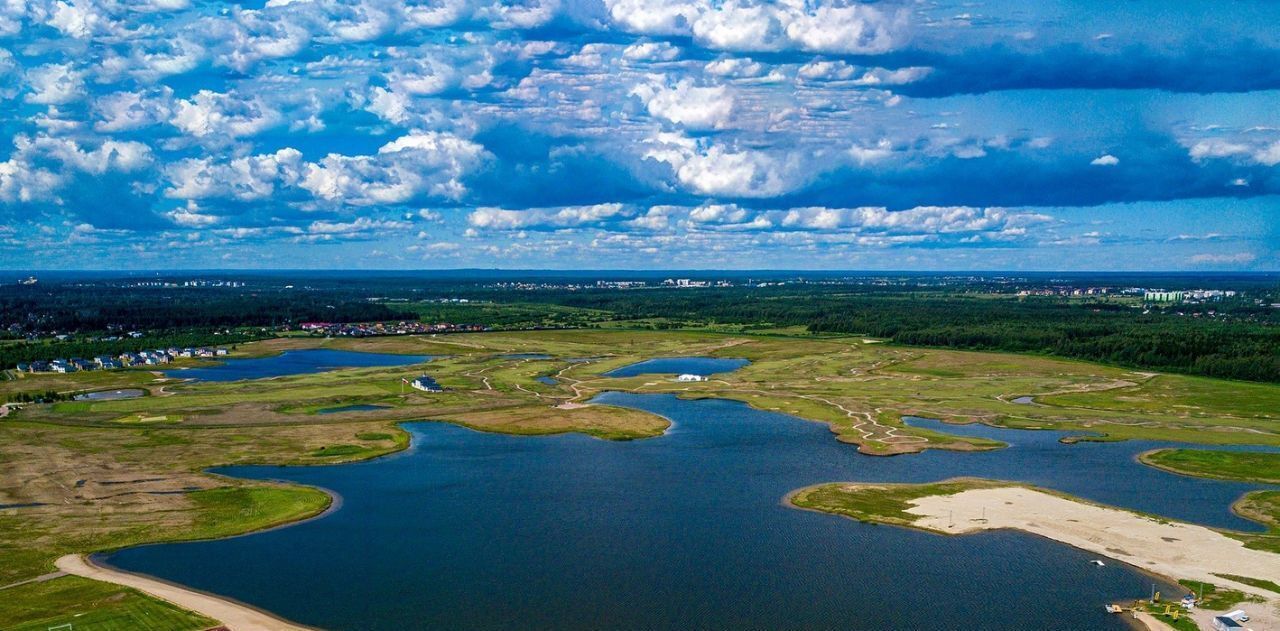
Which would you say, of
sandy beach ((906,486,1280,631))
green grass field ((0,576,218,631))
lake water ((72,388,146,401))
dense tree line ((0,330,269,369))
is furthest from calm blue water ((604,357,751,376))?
green grass field ((0,576,218,631))

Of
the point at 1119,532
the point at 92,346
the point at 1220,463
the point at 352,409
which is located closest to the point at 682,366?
the point at 352,409

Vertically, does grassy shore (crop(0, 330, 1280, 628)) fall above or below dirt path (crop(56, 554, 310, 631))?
above

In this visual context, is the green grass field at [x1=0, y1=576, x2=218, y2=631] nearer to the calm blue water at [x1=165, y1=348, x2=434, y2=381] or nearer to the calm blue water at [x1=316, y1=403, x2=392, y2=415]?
the calm blue water at [x1=316, y1=403, x2=392, y2=415]

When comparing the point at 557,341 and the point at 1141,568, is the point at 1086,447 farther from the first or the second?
the point at 557,341

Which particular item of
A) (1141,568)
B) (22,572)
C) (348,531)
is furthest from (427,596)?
(1141,568)

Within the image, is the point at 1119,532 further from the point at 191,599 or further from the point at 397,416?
the point at 397,416

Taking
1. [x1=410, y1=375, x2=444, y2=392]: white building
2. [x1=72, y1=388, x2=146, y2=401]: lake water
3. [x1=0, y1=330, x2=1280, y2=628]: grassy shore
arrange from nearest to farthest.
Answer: [x1=0, y1=330, x2=1280, y2=628]: grassy shore → [x1=72, y1=388, x2=146, y2=401]: lake water → [x1=410, y1=375, x2=444, y2=392]: white building

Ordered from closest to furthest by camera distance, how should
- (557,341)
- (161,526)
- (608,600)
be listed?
(608,600)
(161,526)
(557,341)
